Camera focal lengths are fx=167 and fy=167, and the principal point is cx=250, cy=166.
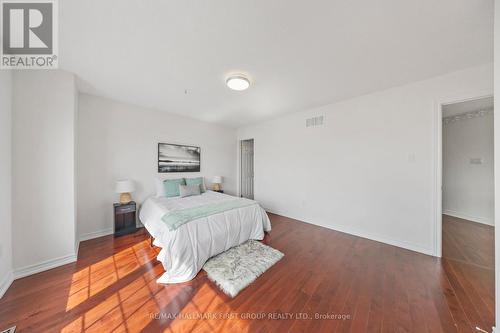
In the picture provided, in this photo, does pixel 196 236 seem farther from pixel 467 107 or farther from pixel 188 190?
pixel 467 107

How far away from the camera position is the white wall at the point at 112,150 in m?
2.81

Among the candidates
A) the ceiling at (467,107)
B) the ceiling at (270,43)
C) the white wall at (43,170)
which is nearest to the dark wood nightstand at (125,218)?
the white wall at (43,170)

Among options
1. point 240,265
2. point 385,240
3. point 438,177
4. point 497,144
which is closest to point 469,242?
point 385,240

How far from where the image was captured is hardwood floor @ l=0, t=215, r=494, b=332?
132 centimetres

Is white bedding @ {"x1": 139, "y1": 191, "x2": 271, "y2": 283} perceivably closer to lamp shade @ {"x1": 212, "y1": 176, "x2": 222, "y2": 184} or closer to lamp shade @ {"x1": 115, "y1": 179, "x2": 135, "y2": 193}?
lamp shade @ {"x1": 115, "y1": 179, "x2": 135, "y2": 193}

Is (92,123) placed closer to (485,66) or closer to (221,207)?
(221,207)

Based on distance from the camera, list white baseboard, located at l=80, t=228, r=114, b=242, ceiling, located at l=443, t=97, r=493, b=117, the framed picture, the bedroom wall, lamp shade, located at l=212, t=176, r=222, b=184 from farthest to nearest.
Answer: lamp shade, located at l=212, t=176, r=222, b=184 < the framed picture < ceiling, located at l=443, t=97, r=493, b=117 < white baseboard, located at l=80, t=228, r=114, b=242 < the bedroom wall

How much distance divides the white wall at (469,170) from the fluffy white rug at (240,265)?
466cm

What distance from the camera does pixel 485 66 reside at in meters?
2.00

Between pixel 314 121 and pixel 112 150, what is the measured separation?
3.95 metres

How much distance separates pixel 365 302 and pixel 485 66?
3038 millimetres

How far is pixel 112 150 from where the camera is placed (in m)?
3.06

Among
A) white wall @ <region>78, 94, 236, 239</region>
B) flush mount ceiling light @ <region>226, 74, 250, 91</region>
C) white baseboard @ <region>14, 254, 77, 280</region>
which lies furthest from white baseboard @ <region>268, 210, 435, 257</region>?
white baseboard @ <region>14, 254, 77, 280</region>

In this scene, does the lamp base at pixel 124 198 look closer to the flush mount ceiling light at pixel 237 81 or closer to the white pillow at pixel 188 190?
the white pillow at pixel 188 190
